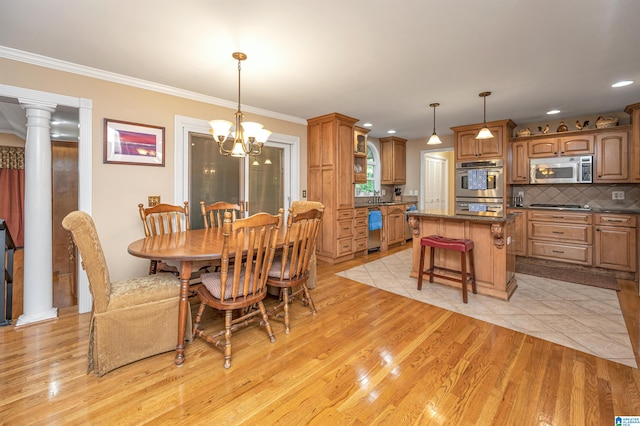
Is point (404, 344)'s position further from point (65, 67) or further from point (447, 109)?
point (65, 67)

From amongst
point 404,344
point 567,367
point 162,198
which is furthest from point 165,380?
point 567,367

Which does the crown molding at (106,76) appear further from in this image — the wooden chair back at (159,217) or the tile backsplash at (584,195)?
the tile backsplash at (584,195)

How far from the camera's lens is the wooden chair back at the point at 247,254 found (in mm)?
1806

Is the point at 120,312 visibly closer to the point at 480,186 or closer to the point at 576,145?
the point at 480,186

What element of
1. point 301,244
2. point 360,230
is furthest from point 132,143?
point 360,230

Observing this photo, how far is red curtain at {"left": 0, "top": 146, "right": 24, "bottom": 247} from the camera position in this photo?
5.09 meters

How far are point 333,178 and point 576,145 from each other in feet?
12.3

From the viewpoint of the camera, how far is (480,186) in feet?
16.4

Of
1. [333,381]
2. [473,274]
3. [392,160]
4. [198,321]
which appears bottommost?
[333,381]

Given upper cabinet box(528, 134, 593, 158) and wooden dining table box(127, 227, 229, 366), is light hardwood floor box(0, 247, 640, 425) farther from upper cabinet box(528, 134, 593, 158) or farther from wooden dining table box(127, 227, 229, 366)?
upper cabinet box(528, 134, 593, 158)

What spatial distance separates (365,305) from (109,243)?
107 inches

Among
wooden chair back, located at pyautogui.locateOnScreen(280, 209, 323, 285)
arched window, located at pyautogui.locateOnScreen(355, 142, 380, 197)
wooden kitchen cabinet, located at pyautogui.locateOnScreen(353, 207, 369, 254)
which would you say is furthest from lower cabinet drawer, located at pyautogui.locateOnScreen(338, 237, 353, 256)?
wooden chair back, located at pyautogui.locateOnScreen(280, 209, 323, 285)

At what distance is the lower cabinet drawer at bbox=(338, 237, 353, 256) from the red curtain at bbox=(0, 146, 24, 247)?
5.93 m

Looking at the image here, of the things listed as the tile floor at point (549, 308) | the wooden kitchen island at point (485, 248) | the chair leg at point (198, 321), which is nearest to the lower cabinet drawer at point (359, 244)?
the tile floor at point (549, 308)
